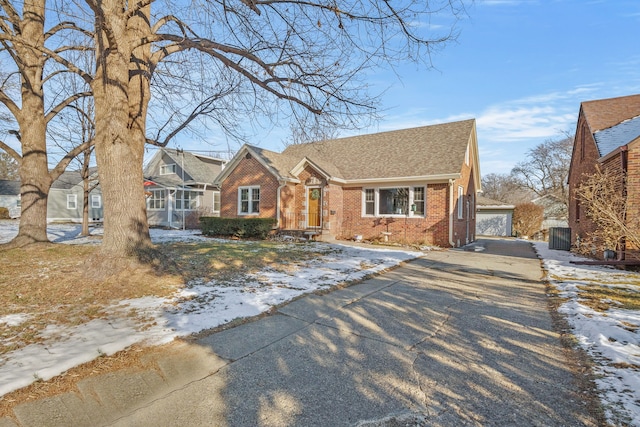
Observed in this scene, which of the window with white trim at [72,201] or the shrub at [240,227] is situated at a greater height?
the window with white trim at [72,201]

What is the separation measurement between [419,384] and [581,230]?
1345 centimetres

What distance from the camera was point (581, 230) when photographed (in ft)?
41.0

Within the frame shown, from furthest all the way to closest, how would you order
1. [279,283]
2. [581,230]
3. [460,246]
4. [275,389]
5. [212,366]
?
[460,246], [581,230], [279,283], [212,366], [275,389]

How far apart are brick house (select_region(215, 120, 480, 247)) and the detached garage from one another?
10.8 meters

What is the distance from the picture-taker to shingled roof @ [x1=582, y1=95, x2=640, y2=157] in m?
A: 10.3

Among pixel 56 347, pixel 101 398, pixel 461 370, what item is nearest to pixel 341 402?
pixel 461 370

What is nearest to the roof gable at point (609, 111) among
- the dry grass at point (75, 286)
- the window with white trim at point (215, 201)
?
the dry grass at point (75, 286)

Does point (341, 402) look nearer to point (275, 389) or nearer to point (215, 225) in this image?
point (275, 389)

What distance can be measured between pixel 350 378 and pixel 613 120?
14987 mm

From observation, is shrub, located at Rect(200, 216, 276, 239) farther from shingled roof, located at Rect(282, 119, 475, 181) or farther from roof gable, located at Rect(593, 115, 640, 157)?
roof gable, located at Rect(593, 115, 640, 157)

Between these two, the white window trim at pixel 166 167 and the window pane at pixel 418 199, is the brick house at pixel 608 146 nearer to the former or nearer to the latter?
the window pane at pixel 418 199

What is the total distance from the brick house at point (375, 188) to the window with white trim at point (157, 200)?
758 cm

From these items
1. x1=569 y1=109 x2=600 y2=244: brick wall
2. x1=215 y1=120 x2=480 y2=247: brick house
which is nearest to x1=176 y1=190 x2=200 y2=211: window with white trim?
x1=215 y1=120 x2=480 y2=247: brick house

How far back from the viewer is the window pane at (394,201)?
15.4m
